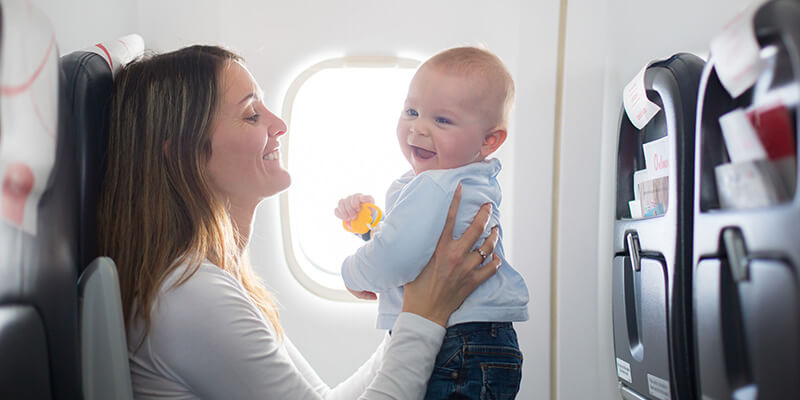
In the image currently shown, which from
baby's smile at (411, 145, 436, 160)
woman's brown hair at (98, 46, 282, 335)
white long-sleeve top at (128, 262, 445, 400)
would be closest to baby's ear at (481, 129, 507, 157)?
baby's smile at (411, 145, 436, 160)

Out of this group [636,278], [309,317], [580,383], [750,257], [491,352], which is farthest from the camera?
[309,317]

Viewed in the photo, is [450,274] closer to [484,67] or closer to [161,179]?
[484,67]

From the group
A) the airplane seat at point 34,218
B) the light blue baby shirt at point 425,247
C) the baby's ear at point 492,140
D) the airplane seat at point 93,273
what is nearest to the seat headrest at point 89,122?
the airplane seat at point 93,273

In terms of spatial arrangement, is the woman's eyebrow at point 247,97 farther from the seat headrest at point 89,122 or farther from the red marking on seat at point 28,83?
the red marking on seat at point 28,83

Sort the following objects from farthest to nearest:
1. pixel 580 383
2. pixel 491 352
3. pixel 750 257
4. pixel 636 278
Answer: pixel 580 383 < pixel 636 278 < pixel 491 352 < pixel 750 257

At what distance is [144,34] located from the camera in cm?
185

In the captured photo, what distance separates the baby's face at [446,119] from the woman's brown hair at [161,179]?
1.66 ft

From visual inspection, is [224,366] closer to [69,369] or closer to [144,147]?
[69,369]

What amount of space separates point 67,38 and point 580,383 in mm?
1793

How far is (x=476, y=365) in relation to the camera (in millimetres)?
1211

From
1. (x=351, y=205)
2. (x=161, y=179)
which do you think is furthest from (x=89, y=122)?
(x=351, y=205)

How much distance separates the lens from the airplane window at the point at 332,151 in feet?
6.13

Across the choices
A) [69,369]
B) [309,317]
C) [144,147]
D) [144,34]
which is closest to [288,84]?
[144,34]

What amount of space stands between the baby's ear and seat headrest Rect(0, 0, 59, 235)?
3.02ft
